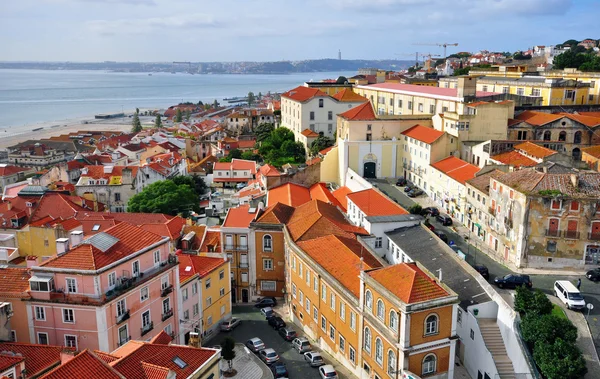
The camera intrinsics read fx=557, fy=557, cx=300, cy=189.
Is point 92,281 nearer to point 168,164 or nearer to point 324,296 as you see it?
point 324,296

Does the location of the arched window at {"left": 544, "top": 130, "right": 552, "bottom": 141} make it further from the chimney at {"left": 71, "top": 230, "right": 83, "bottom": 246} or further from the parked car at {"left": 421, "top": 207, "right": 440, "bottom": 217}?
the chimney at {"left": 71, "top": 230, "right": 83, "bottom": 246}

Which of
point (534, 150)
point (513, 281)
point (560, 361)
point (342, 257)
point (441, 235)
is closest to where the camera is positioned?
point (560, 361)

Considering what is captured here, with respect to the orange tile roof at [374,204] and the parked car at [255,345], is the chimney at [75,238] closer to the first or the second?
the parked car at [255,345]

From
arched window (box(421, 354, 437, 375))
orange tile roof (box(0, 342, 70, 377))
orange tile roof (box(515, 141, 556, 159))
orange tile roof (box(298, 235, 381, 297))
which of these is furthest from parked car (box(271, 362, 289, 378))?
orange tile roof (box(515, 141, 556, 159))

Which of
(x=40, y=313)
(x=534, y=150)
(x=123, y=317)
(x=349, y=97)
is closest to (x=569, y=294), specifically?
(x=534, y=150)

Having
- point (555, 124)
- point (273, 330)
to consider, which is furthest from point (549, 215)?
point (555, 124)

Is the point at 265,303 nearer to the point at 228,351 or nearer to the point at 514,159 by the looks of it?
the point at 228,351
